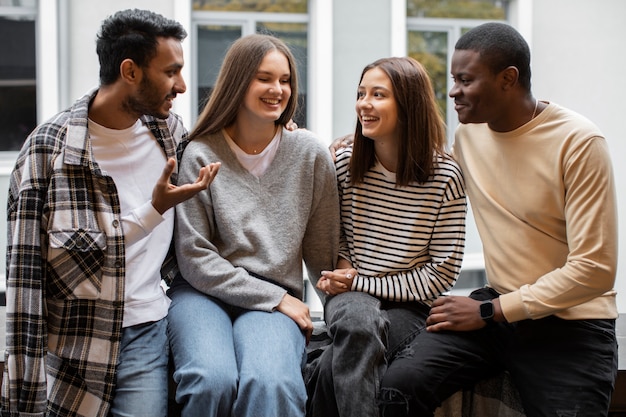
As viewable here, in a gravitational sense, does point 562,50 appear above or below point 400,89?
above

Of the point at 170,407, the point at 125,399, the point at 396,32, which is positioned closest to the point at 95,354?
the point at 125,399

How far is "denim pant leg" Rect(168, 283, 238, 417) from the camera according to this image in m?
2.07

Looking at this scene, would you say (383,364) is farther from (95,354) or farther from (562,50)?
(562,50)

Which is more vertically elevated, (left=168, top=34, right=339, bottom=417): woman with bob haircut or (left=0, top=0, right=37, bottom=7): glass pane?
(left=0, top=0, right=37, bottom=7): glass pane

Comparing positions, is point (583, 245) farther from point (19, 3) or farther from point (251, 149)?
point (19, 3)

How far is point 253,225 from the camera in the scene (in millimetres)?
2400

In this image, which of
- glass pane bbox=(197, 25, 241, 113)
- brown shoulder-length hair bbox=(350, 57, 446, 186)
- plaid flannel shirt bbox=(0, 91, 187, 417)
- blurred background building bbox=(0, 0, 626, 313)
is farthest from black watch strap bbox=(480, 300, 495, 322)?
glass pane bbox=(197, 25, 241, 113)

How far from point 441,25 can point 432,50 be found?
0.20 meters

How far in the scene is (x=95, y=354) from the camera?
2.17 meters

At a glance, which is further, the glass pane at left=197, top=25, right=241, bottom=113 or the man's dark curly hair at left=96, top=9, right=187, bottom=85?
the glass pane at left=197, top=25, right=241, bottom=113

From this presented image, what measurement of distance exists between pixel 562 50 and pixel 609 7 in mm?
534

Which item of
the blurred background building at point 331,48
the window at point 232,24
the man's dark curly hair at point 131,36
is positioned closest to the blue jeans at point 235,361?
the man's dark curly hair at point 131,36

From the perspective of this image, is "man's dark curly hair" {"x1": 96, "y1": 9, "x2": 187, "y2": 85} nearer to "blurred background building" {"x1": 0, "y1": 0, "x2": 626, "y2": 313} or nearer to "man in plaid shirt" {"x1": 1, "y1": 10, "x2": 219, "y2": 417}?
"man in plaid shirt" {"x1": 1, "y1": 10, "x2": 219, "y2": 417}

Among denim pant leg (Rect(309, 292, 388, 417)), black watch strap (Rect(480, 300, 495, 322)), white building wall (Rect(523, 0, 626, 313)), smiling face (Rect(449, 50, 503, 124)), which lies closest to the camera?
denim pant leg (Rect(309, 292, 388, 417))
